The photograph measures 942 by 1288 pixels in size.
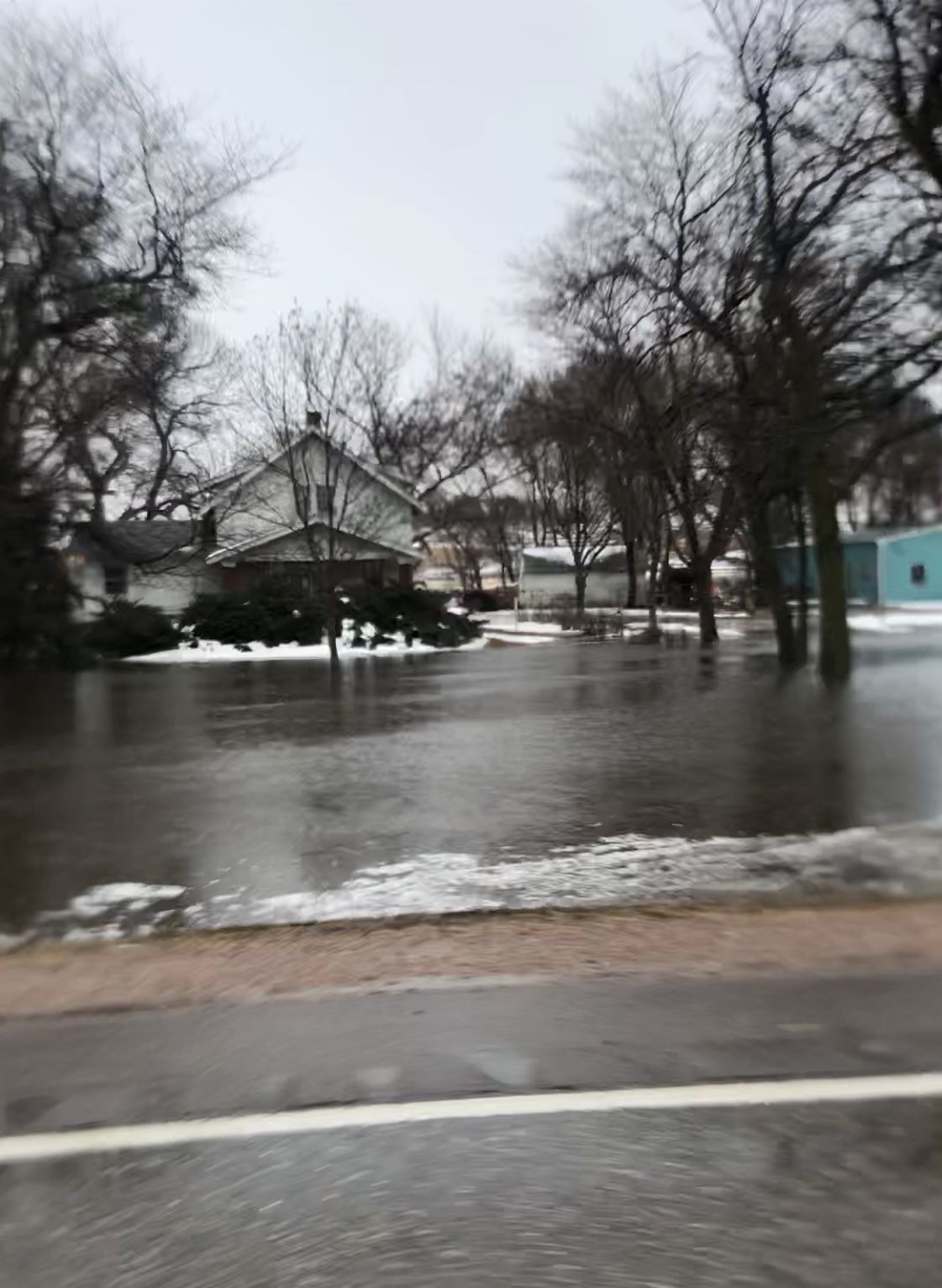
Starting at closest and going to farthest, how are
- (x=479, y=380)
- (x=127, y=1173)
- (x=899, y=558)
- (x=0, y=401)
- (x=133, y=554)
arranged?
(x=127, y=1173) → (x=0, y=401) → (x=133, y=554) → (x=899, y=558) → (x=479, y=380)

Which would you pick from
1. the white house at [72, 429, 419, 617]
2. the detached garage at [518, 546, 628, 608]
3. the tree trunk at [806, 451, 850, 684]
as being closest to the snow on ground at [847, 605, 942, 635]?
the tree trunk at [806, 451, 850, 684]

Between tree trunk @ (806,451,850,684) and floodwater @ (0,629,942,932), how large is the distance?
55cm

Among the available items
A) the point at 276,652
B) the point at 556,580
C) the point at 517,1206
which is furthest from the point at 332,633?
the point at 556,580

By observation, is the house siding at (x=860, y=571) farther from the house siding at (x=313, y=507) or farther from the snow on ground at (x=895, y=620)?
the house siding at (x=313, y=507)

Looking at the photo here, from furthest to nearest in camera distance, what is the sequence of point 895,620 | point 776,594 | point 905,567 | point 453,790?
point 905,567
point 895,620
point 776,594
point 453,790

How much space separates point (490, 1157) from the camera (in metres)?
3.45

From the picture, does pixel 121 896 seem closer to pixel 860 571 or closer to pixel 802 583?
pixel 802 583

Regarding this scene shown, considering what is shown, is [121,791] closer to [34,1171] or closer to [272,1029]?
[272,1029]

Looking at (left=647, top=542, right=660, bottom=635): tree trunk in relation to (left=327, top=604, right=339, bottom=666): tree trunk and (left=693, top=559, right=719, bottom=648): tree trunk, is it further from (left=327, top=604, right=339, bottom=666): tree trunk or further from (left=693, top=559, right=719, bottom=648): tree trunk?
(left=327, top=604, right=339, bottom=666): tree trunk

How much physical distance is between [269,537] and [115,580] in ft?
21.0

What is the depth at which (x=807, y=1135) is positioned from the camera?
3.52m

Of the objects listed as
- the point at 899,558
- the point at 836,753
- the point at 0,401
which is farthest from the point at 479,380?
the point at 836,753

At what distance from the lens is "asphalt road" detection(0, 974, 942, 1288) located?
292 centimetres

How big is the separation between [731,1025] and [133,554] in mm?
28997
